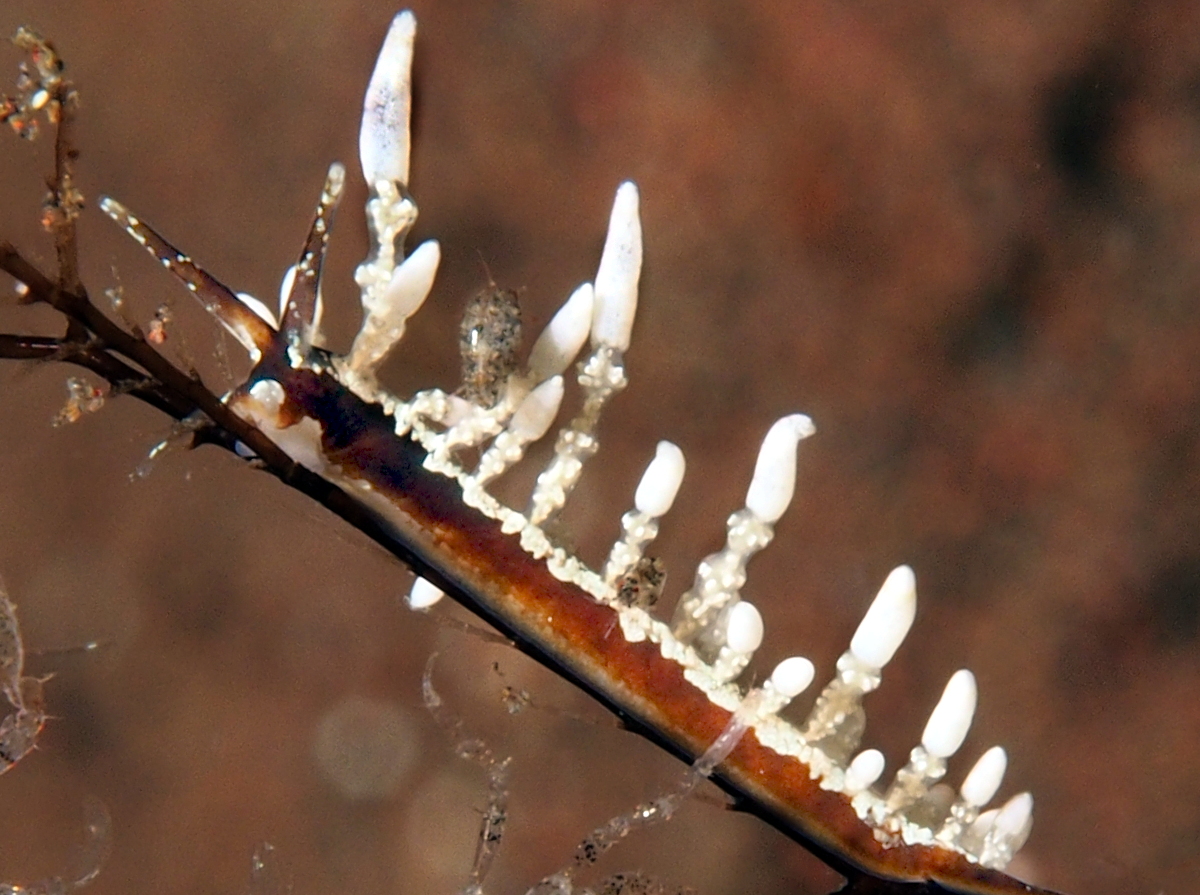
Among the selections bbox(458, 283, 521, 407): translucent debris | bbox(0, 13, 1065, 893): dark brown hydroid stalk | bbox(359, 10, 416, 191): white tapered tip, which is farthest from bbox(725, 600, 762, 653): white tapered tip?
bbox(359, 10, 416, 191): white tapered tip

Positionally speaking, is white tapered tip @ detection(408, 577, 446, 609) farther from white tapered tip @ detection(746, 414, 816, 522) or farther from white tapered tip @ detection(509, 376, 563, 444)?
white tapered tip @ detection(746, 414, 816, 522)

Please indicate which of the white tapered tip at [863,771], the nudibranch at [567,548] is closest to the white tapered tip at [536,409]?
the nudibranch at [567,548]

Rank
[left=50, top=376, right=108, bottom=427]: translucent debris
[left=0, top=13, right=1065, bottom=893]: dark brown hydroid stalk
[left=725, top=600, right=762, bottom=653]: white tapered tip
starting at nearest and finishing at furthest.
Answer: [left=50, top=376, right=108, bottom=427]: translucent debris
[left=0, top=13, right=1065, bottom=893]: dark brown hydroid stalk
[left=725, top=600, right=762, bottom=653]: white tapered tip

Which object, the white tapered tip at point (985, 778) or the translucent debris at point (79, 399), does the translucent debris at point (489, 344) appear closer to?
the translucent debris at point (79, 399)

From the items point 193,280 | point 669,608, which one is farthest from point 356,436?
point 669,608

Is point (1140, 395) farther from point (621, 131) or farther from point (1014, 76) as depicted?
point (621, 131)

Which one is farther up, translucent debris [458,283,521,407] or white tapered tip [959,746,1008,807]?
translucent debris [458,283,521,407]
